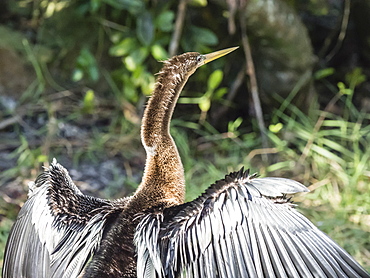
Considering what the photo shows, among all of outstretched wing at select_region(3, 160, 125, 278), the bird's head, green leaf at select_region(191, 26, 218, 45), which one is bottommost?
outstretched wing at select_region(3, 160, 125, 278)

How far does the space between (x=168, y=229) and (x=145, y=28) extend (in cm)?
254

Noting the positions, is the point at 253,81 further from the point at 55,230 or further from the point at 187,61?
the point at 55,230

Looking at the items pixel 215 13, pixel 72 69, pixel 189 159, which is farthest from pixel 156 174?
pixel 72 69

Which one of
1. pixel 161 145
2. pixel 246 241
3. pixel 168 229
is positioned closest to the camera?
pixel 246 241

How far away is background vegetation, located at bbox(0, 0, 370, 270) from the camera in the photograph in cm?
428

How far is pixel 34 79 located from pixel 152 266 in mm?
3607

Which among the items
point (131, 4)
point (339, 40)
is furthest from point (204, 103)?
point (339, 40)

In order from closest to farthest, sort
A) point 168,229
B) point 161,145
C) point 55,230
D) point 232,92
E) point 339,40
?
point 168,229, point 55,230, point 161,145, point 232,92, point 339,40

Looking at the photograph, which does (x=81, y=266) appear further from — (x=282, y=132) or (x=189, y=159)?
(x=282, y=132)

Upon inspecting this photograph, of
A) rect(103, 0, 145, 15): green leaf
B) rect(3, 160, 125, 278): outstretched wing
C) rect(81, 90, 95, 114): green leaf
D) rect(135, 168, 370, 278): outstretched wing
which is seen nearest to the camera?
rect(135, 168, 370, 278): outstretched wing

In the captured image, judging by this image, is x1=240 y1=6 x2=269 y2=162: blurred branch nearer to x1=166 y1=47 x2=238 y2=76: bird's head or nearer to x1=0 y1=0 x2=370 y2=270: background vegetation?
x1=0 y1=0 x2=370 y2=270: background vegetation

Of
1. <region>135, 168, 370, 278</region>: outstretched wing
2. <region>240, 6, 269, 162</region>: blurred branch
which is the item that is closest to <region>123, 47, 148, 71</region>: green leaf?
<region>240, 6, 269, 162</region>: blurred branch

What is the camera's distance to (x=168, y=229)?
2.20 m

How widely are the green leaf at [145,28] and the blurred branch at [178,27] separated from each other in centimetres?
22
